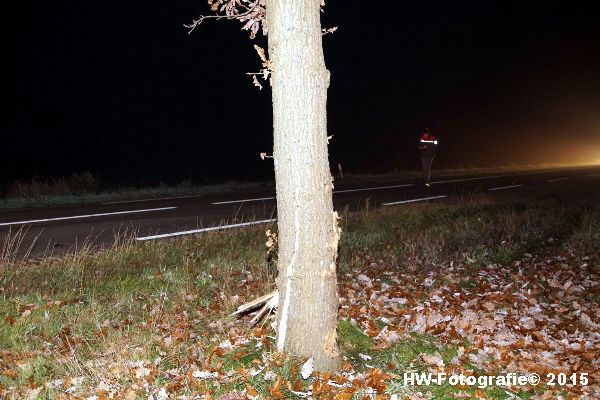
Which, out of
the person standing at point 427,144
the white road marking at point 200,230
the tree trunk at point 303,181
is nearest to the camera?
the tree trunk at point 303,181

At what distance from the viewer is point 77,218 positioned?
12.6 m

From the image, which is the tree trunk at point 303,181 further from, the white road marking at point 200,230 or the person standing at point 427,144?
the person standing at point 427,144

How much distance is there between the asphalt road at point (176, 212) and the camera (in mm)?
10258

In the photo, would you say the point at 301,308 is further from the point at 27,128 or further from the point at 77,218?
the point at 27,128

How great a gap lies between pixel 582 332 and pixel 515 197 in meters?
11.8

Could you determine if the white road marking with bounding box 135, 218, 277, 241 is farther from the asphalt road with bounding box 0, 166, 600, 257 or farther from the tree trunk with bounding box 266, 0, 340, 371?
the tree trunk with bounding box 266, 0, 340, 371

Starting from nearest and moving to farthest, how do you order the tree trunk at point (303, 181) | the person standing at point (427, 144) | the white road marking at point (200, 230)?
the tree trunk at point (303, 181) → the white road marking at point (200, 230) → the person standing at point (427, 144)

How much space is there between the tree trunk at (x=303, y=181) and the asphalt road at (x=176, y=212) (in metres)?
5.78

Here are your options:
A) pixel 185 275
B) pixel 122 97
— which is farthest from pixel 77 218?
pixel 122 97

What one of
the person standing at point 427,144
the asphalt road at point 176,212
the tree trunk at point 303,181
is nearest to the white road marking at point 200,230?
the asphalt road at point 176,212

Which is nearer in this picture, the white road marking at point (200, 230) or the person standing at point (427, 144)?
the white road marking at point (200, 230)

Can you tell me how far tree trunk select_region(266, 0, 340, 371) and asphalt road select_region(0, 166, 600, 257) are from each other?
228 inches

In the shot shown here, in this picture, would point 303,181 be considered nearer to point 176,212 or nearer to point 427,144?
point 176,212

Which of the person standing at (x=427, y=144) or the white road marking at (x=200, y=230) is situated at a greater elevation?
the person standing at (x=427, y=144)
